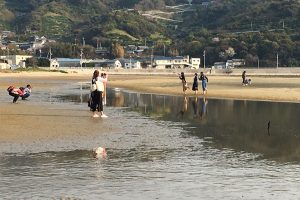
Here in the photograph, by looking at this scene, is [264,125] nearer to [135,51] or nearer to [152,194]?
[152,194]

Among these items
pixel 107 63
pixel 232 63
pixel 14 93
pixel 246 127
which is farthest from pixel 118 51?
pixel 246 127

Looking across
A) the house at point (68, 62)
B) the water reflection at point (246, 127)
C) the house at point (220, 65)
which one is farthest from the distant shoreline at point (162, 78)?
the house at point (68, 62)

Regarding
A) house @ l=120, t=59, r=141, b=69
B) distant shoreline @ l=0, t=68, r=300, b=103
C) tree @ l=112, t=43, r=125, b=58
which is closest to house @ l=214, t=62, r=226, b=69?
distant shoreline @ l=0, t=68, r=300, b=103

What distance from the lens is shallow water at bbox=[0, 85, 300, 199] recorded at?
8906mm

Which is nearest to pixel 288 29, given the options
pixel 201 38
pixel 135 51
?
pixel 201 38

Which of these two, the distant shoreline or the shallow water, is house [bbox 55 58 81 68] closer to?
the distant shoreline

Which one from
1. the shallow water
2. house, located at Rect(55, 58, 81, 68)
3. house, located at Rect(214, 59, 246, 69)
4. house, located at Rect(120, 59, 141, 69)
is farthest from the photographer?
house, located at Rect(120, 59, 141, 69)

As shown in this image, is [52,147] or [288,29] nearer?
[52,147]

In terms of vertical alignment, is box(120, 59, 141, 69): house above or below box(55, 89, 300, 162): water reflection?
above

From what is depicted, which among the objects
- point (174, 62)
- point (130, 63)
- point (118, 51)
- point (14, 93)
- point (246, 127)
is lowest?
point (246, 127)

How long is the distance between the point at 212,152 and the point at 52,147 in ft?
12.3

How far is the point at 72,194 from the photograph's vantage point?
8.62m

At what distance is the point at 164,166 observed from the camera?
36.2ft

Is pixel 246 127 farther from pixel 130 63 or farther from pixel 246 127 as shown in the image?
pixel 130 63
